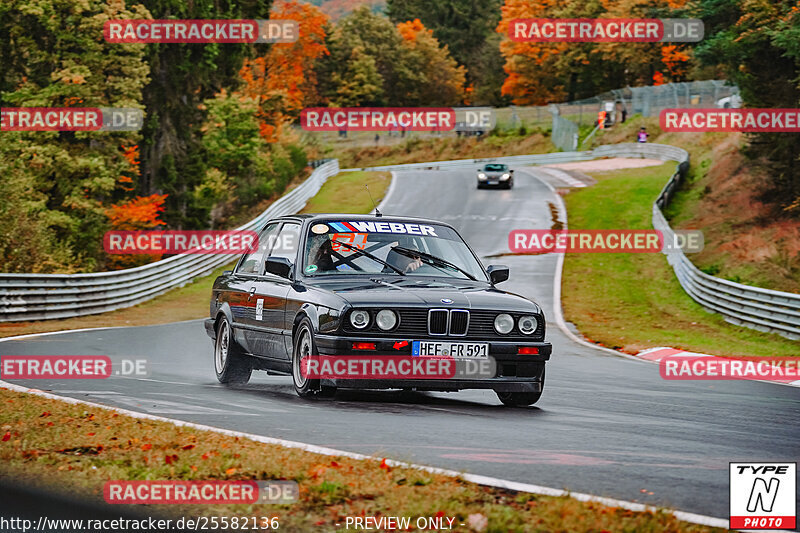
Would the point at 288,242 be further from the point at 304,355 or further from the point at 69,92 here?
the point at 69,92

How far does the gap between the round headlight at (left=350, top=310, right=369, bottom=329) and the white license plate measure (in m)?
0.43

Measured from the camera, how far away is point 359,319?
913cm

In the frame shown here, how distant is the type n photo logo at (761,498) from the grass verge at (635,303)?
13450mm

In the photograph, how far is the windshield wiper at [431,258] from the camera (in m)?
10.5

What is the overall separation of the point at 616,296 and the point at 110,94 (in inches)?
846

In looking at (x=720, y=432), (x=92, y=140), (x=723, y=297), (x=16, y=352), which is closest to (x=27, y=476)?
(x=720, y=432)

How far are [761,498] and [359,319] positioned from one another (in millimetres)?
4540

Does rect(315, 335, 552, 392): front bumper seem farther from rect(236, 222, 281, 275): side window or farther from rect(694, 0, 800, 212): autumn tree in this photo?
rect(694, 0, 800, 212): autumn tree

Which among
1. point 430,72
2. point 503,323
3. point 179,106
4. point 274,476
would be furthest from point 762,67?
point 430,72

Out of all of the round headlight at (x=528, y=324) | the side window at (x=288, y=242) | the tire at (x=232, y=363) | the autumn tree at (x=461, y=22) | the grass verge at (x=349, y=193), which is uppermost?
the autumn tree at (x=461, y=22)

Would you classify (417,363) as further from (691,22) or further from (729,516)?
(691,22)

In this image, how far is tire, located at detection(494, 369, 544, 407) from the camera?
32.0ft

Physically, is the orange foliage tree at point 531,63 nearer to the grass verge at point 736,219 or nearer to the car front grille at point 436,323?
the grass verge at point 736,219

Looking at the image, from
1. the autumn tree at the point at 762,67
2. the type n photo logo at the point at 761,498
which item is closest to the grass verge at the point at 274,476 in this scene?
the type n photo logo at the point at 761,498
